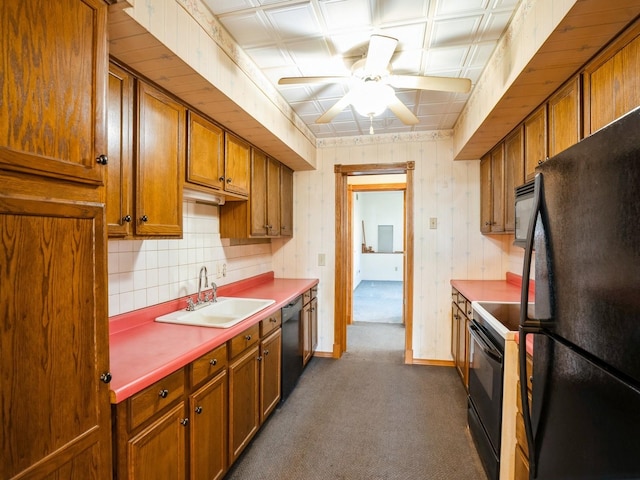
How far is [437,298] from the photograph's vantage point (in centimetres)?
347

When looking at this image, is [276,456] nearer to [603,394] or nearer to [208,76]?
[603,394]

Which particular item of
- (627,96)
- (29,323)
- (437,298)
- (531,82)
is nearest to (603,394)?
(627,96)

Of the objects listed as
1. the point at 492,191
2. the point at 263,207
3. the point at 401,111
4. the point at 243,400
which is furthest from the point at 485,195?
the point at 243,400

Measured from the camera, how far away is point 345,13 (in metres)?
1.63

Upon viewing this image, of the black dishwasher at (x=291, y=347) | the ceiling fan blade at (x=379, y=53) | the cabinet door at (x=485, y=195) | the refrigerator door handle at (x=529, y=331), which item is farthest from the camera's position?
the cabinet door at (x=485, y=195)

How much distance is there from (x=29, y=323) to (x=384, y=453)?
79.5 inches

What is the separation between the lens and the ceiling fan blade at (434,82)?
5.65 ft

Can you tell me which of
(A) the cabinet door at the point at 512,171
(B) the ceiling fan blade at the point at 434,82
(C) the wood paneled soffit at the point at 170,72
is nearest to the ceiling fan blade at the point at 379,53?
(B) the ceiling fan blade at the point at 434,82

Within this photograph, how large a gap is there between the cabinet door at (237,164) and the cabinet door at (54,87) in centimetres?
130

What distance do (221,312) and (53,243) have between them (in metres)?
1.56

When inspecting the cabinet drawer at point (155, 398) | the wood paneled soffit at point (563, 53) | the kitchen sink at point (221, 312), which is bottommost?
the cabinet drawer at point (155, 398)

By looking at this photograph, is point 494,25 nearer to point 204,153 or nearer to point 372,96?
point 372,96

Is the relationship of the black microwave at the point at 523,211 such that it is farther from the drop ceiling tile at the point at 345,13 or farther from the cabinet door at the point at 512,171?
the drop ceiling tile at the point at 345,13

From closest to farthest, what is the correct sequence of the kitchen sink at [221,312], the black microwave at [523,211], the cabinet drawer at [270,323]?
the black microwave at [523,211], the kitchen sink at [221,312], the cabinet drawer at [270,323]
